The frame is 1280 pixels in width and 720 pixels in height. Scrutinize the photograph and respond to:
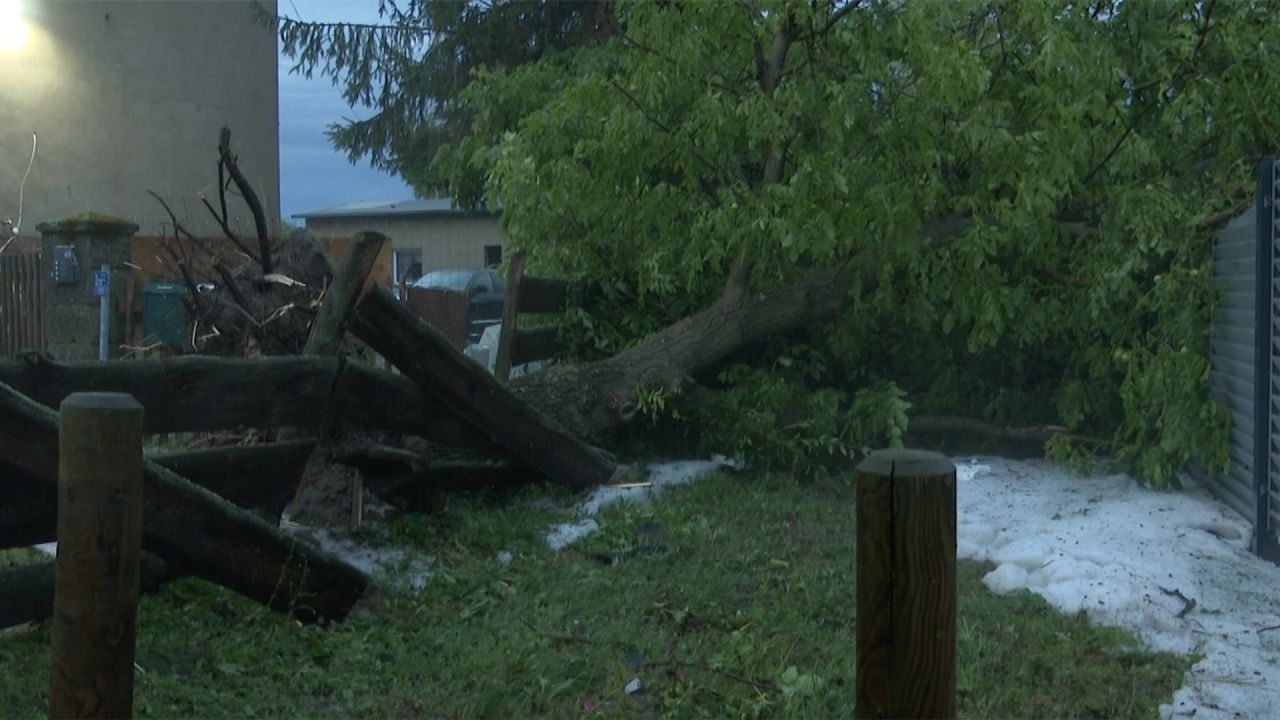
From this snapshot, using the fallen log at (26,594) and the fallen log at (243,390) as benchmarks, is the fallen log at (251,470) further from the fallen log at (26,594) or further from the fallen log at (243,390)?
the fallen log at (26,594)

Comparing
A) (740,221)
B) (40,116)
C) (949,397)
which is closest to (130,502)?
(740,221)

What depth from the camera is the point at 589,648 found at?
5.04 metres

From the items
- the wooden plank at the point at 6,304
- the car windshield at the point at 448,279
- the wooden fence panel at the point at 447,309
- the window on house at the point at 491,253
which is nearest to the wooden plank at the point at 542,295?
the wooden fence panel at the point at 447,309

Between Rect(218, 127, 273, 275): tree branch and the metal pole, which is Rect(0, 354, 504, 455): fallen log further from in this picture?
the metal pole

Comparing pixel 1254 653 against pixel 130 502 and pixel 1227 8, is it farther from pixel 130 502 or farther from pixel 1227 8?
pixel 1227 8

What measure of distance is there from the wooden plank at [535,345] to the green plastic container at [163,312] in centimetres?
379

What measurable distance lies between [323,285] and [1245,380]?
5256 millimetres

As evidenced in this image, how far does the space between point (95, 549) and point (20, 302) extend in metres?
12.0

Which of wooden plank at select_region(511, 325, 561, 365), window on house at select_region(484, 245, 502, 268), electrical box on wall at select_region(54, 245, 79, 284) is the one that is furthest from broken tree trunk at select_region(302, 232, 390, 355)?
window on house at select_region(484, 245, 502, 268)

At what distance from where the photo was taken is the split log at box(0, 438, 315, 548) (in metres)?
4.47

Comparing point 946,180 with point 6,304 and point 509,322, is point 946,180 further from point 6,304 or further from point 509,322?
point 6,304

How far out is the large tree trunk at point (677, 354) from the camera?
8.40 m

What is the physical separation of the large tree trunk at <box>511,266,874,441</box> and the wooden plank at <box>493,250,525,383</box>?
451 millimetres

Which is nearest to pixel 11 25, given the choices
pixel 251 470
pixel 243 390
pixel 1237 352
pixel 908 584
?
pixel 243 390
